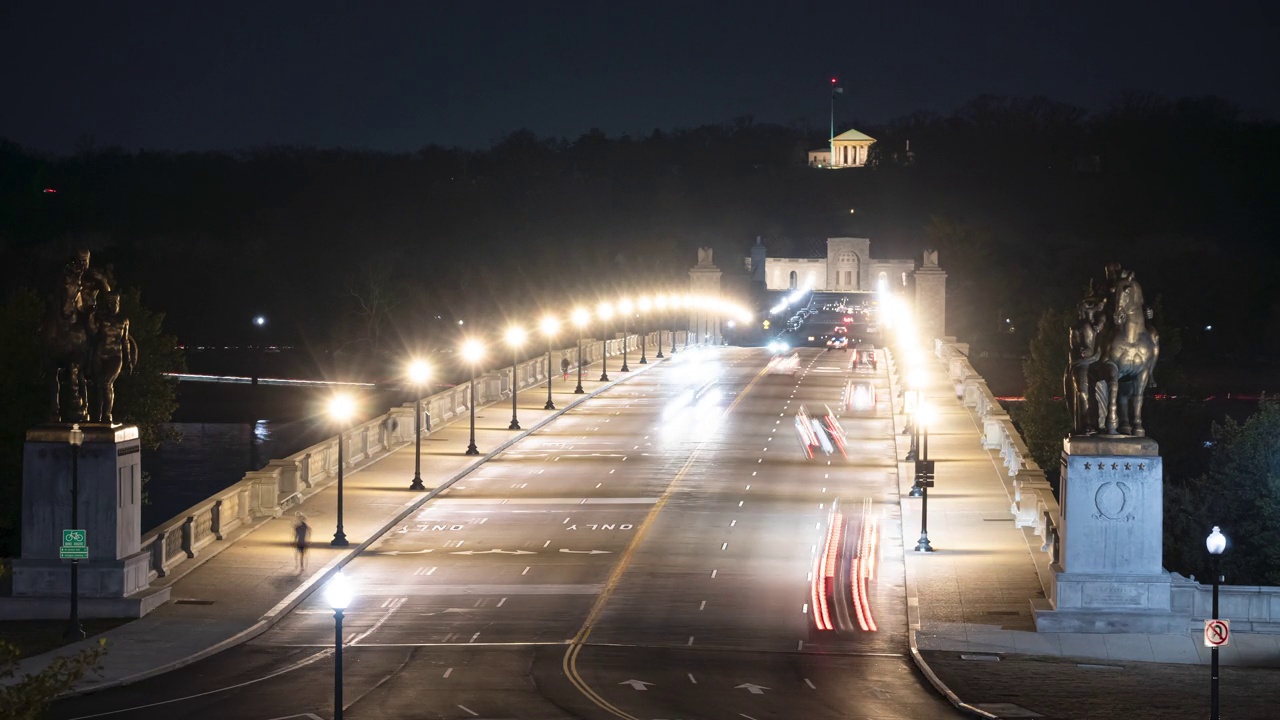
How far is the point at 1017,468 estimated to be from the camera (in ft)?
160

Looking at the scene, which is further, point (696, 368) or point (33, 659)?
point (696, 368)

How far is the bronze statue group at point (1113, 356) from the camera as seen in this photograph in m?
31.1

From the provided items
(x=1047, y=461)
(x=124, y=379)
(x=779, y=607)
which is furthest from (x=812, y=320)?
(x=779, y=607)

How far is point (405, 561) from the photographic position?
38469 millimetres

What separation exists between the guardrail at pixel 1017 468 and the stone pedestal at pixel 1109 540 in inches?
103

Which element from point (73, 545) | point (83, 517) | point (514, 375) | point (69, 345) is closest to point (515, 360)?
point (514, 375)

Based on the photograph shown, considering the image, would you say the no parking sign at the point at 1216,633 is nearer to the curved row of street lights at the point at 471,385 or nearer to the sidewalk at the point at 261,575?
the curved row of street lights at the point at 471,385

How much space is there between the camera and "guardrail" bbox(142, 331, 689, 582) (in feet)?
118

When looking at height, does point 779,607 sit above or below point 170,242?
below

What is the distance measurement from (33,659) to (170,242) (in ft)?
546

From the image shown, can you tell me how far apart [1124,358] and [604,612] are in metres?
10.7

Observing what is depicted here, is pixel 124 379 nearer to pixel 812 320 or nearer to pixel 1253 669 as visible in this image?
pixel 1253 669

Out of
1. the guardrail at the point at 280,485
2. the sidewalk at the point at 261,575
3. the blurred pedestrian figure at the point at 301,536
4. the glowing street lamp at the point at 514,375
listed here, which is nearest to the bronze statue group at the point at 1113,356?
the sidewalk at the point at 261,575

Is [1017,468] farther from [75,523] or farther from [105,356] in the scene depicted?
[75,523]
